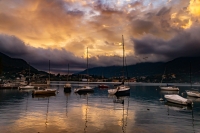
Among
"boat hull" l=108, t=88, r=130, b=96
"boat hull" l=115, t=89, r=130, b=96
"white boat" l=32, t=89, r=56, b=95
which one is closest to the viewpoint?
"white boat" l=32, t=89, r=56, b=95

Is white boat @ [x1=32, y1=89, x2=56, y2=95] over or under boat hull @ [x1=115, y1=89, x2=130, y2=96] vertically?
over

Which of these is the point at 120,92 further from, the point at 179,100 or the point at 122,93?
the point at 179,100

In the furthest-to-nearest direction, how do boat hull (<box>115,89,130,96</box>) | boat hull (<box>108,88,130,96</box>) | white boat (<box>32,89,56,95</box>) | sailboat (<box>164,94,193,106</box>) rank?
boat hull (<box>115,89,130,96</box>), boat hull (<box>108,88,130,96</box>), white boat (<box>32,89,56,95</box>), sailboat (<box>164,94,193,106</box>)

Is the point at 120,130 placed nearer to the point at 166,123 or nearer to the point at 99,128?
the point at 99,128

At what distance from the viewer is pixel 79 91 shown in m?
89.6

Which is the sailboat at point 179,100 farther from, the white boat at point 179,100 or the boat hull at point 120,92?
the boat hull at point 120,92

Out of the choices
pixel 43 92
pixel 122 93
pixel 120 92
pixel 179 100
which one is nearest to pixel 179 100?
pixel 179 100

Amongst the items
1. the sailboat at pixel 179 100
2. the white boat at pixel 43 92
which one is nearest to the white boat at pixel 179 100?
the sailboat at pixel 179 100

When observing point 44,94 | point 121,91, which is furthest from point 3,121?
point 121,91

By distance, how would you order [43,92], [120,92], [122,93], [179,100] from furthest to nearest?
[122,93]
[120,92]
[43,92]
[179,100]

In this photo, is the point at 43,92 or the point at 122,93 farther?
the point at 122,93

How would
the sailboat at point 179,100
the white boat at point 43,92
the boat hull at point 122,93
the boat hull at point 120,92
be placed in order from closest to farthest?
the sailboat at point 179,100 < the white boat at point 43,92 < the boat hull at point 120,92 < the boat hull at point 122,93

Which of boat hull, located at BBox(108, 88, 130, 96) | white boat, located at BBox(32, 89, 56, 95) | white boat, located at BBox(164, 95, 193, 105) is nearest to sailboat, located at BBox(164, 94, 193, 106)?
white boat, located at BBox(164, 95, 193, 105)

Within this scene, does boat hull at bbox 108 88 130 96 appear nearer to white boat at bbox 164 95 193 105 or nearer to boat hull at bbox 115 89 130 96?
boat hull at bbox 115 89 130 96
